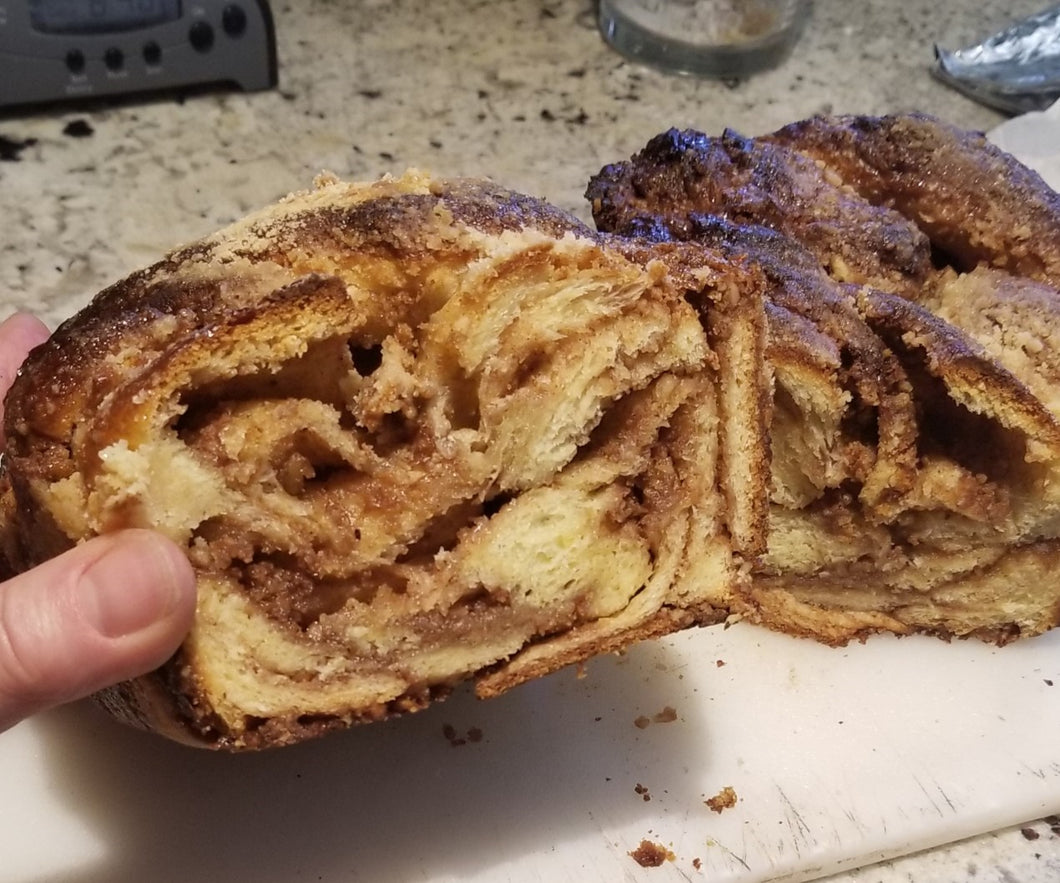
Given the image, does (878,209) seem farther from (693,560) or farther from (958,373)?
(693,560)

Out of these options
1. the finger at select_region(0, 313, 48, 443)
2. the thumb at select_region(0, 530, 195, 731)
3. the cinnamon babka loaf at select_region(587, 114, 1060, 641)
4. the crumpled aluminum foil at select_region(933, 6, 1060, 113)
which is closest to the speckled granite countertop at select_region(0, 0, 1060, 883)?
the crumpled aluminum foil at select_region(933, 6, 1060, 113)

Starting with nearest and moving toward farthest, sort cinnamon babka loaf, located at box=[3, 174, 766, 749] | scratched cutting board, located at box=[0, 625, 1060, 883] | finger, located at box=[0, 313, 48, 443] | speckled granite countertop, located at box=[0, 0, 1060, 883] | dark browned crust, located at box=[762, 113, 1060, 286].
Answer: cinnamon babka loaf, located at box=[3, 174, 766, 749], scratched cutting board, located at box=[0, 625, 1060, 883], finger, located at box=[0, 313, 48, 443], dark browned crust, located at box=[762, 113, 1060, 286], speckled granite countertop, located at box=[0, 0, 1060, 883]

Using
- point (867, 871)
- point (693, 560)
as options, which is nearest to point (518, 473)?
point (693, 560)

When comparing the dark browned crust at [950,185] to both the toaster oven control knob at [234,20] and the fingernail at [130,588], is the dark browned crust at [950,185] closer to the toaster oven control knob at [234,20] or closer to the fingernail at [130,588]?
the fingernail at [130,588]

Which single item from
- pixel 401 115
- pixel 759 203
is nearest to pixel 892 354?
pixel 759 203

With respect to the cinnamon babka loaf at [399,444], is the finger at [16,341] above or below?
below

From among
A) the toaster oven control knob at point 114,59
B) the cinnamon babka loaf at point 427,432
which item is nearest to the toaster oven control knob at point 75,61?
the toaster oven control knob at point 114,59

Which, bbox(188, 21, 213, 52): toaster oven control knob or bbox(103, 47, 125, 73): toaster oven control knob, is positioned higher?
bbox(188, 21, 213, 52): toaster oven control knob

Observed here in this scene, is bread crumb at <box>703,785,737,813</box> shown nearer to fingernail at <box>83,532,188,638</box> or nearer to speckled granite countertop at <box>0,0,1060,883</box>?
fingernail at <box>83,532,188,638</box>
